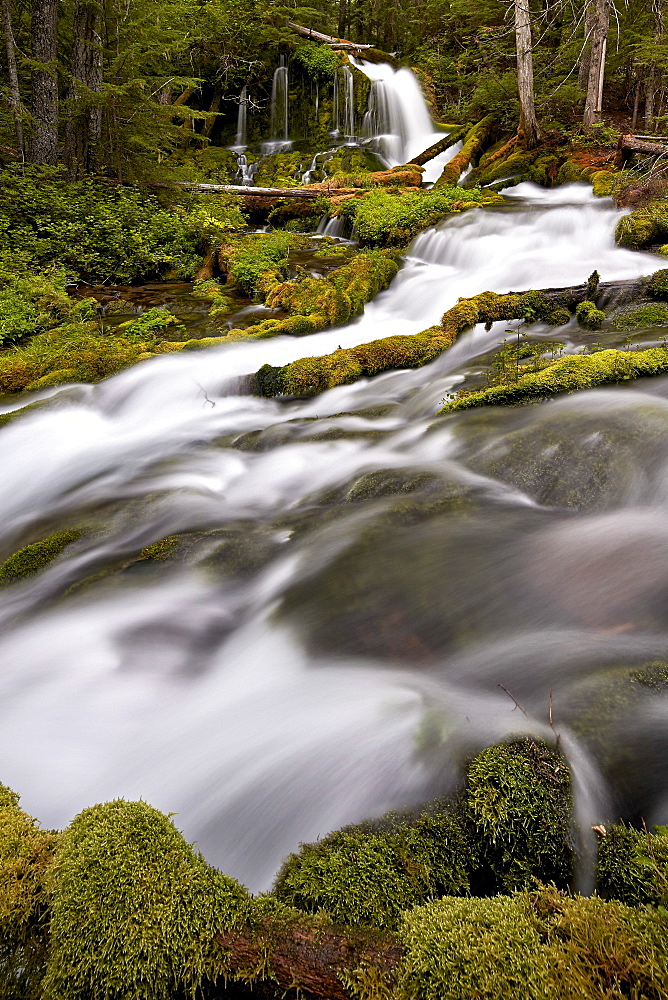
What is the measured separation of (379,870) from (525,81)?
17648 mm

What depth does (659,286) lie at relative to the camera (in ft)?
24.0

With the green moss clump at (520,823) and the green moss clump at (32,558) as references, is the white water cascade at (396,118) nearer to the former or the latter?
the green moss clump at (32,558)

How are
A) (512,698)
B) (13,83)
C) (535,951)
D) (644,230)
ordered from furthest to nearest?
(13,83) < (644,230) < (512,698) < (535,951)

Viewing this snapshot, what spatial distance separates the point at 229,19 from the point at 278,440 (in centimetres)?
2440

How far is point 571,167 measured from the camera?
1318 centimetres

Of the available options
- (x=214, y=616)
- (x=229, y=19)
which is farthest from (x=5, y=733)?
(x=229, y=19)

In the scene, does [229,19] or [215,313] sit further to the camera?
[229,19]

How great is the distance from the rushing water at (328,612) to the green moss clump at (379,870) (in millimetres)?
186

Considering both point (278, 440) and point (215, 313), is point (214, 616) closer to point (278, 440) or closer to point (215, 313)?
point (278, 440)

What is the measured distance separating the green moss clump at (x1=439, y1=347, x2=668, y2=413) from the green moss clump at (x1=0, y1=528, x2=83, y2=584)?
377cm

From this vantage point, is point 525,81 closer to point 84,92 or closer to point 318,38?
point 84,92

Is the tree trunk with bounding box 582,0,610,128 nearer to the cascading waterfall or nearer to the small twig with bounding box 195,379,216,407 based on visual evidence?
the cascading waterfall

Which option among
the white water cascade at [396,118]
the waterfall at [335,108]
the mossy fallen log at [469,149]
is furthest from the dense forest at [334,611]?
the waterfall at [335,108]

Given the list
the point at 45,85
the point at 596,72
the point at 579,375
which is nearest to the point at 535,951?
the point at 579,375
